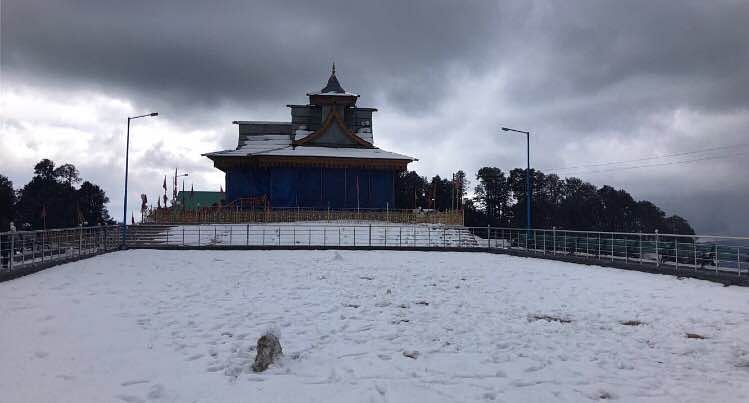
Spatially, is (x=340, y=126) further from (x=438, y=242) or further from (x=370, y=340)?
(x=370, y=340)

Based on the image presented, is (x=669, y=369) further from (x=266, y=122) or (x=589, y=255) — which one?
(x=266, y=122)

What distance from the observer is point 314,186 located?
4112 cm

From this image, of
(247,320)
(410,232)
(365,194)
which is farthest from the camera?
(365,194)

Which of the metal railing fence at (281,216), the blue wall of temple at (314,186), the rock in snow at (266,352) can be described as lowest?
the rock in snow at (266,352)

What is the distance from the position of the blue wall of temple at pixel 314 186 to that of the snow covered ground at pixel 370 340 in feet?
90.3

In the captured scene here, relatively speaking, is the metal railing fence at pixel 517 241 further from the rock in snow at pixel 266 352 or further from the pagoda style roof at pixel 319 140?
the rock in snow at pixel 266 352

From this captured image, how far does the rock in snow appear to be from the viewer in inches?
230

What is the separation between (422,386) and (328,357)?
157 centimetres

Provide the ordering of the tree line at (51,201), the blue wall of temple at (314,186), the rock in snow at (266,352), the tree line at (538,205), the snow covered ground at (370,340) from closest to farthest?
the snow covered ground at (370,340), the rock in snow at (266,352), the blue wall of temple at (314,186), the tree line at (51,201), the tree line at (538,205)

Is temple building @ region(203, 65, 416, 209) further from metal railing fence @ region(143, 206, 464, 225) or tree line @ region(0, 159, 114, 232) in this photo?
tree line @ region(0, 159, 114, 232)

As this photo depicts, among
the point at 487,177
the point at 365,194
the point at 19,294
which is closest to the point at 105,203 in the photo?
the point at 365,194

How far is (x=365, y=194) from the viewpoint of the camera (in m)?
41.8

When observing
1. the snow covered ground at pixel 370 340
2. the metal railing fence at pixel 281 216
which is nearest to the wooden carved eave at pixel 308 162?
the metal railing fence at pixel 281 216

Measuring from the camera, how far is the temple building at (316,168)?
40.4 m
